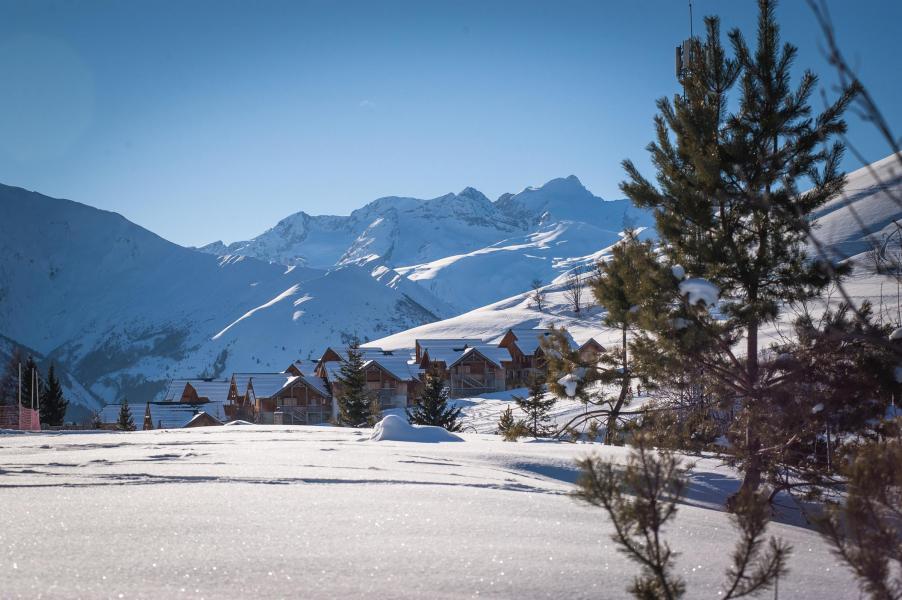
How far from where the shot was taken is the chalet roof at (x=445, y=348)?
58.0 metres

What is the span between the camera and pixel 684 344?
7301mm

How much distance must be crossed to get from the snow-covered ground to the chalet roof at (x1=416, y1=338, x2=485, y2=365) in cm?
5175

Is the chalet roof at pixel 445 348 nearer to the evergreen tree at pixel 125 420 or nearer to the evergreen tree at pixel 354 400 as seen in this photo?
the evergreen tree at pixel 354 400

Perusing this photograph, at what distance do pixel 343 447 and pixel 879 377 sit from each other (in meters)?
6.92

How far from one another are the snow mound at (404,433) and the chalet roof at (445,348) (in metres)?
45.2

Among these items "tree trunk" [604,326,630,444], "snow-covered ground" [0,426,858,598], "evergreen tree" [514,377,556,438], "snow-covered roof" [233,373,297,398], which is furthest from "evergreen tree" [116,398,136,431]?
"snow-covered ground" [0,426,858,598]

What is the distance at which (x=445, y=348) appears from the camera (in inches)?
2335

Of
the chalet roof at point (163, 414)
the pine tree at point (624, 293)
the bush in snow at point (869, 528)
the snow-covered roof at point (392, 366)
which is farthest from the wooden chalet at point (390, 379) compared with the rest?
the bush in snow at point (869, 528)

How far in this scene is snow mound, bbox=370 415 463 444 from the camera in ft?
38.5

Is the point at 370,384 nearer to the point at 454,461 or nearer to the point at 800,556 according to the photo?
the point at 454,461

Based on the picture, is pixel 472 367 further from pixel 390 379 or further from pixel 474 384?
pixel 390 379

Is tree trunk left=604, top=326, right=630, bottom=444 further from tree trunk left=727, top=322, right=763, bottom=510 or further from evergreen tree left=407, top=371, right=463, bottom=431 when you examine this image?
evergreen tree left=407, top=371, right=463, bottom=431

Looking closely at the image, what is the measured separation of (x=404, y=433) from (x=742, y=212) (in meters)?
7.25

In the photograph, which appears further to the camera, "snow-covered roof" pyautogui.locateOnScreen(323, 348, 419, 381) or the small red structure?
"snow-covered roof" pyautogui.locateOnScreen(323, 348, 419, 381)
